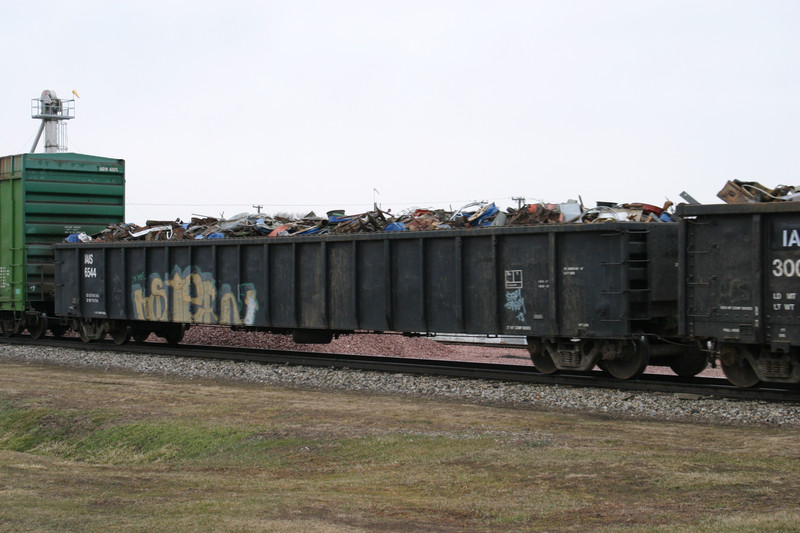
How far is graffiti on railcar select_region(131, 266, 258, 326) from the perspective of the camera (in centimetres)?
2002

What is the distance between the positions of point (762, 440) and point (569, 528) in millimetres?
4540

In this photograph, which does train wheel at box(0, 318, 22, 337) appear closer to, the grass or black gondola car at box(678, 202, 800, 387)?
the grass

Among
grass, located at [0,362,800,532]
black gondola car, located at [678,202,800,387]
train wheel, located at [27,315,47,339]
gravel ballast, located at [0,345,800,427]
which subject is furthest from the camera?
train wheel, located at [27,315,47,339]

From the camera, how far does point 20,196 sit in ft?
79.2

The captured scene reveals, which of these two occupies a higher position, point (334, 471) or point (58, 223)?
point (58, 223)

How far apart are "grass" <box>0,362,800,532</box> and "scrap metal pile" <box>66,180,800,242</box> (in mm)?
4327

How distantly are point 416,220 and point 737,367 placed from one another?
730 cm

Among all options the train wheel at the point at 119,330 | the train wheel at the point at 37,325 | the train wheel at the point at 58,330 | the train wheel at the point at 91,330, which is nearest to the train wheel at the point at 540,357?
the train wheel at the point at 119,330

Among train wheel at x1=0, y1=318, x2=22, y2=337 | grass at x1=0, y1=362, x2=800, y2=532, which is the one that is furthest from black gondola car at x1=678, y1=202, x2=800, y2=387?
train wheel at x1=0, y1=318, x2=22, y2=337

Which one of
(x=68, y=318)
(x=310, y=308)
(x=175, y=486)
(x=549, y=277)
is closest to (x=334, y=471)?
(x=175, y=486)

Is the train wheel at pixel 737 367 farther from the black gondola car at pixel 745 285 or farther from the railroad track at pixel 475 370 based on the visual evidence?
the railroad track at pixel 475 370

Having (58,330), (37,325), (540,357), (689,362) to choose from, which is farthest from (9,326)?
(689,362)

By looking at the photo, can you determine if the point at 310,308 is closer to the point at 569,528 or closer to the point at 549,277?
the point at 549,277

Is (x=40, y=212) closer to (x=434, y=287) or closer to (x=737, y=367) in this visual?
(x=434, y=287)
